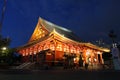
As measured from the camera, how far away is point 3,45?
29.4m

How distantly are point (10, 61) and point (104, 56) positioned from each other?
94.7 feet

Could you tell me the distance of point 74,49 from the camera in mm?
33000

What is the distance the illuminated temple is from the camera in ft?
94.4

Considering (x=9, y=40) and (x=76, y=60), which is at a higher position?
(x=9, y=40)

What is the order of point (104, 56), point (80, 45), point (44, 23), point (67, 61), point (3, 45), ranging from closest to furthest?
point (67, 61), point (3, 45), point (80, 45), point (44, 23), point (104, 56)

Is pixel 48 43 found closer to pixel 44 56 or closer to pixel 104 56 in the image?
pixel 44 56

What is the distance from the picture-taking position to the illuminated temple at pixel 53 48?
Answer: 2878cm

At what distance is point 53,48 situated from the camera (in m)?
30.5

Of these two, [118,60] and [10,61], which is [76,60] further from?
[118,60]

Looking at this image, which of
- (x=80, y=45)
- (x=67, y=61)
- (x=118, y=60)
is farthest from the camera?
(x=80, y=45)

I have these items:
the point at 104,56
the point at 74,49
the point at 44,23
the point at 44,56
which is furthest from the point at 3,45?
the point at 104,56

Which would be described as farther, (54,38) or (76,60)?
(76,60)

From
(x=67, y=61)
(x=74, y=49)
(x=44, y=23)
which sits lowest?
(x=67, y=61)

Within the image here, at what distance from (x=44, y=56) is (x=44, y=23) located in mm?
8650
